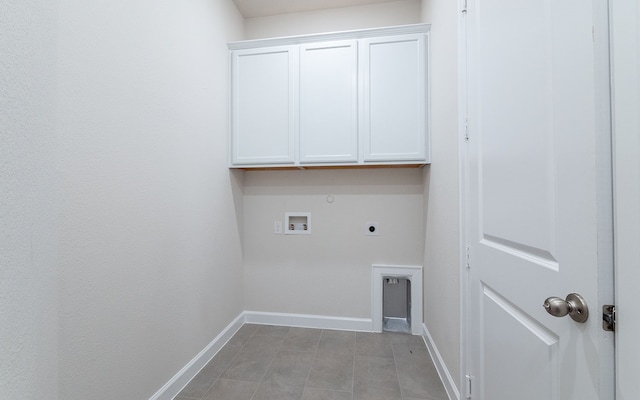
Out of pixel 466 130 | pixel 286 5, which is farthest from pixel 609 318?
pixel 286 5

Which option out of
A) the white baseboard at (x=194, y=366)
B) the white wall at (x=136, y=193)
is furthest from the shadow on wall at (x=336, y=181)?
the white baseboard at (x=194, y=366)

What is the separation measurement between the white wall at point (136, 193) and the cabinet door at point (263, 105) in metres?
0.22

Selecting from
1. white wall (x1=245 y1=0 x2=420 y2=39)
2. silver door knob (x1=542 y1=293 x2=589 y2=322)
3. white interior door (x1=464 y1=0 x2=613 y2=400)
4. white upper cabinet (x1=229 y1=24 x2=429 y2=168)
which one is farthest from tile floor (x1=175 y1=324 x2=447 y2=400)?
white wall (x1=245 y1=0 x2=420 y2=39)

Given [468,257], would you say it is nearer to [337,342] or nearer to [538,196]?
[538,196]

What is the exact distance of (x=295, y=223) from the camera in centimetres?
248

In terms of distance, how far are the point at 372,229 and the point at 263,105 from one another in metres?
1.45

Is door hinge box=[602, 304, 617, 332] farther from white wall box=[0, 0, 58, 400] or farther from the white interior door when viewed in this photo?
white wall box=[0, 0, 58, 400]

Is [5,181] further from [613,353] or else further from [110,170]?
[613,353]

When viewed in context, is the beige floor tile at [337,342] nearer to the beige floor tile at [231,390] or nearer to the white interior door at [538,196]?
the beige floor tile at [231,390]

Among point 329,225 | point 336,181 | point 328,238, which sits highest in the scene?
point 336,181

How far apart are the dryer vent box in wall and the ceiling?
1.90 m

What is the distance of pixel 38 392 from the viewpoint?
70 centimetres

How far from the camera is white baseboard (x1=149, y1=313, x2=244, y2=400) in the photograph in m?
1.50

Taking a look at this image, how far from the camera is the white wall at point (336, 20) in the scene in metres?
2.29
